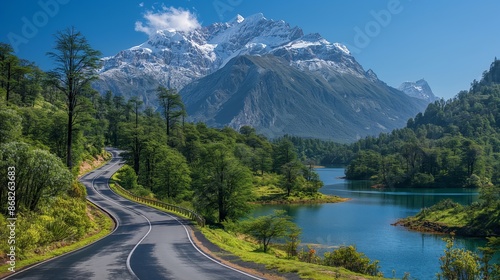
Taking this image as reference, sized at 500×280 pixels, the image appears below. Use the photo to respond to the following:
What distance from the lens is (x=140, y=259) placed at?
25062mm

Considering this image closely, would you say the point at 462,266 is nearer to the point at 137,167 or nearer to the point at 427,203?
the point at 137,167

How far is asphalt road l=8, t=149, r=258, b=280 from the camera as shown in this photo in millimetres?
20594

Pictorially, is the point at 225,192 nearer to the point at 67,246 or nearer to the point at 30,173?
the point at 67,246

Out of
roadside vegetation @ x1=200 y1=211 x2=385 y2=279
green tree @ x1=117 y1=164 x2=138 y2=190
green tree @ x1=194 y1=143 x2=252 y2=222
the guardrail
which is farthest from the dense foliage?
green tree @ x1=117 y1=164 x2=138 y2=190

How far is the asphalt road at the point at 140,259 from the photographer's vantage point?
67.6 feet

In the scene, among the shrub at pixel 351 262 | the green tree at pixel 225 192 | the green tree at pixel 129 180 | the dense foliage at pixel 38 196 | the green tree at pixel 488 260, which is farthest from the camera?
the green tree at pixel 129 180

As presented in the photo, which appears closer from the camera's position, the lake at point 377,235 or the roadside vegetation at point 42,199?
the roadside vegetation at point 42,199

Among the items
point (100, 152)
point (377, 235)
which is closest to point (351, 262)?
point (377, 235)

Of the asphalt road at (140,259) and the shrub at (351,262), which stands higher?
the asphalt road at (140,259)

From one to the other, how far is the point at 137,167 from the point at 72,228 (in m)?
52.7

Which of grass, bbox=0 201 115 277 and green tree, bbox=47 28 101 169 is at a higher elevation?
green tree, bbox=47 28 101 169

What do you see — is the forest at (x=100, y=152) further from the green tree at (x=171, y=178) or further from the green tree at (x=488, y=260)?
the green tree at (x=488, y=260)

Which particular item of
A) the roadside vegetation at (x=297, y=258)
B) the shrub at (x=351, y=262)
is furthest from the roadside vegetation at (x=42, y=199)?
the shrub at (x=351, y=262)

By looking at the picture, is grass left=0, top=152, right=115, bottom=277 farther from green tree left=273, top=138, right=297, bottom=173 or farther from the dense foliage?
green tree left=273, top=138, right=297, bottom=173
